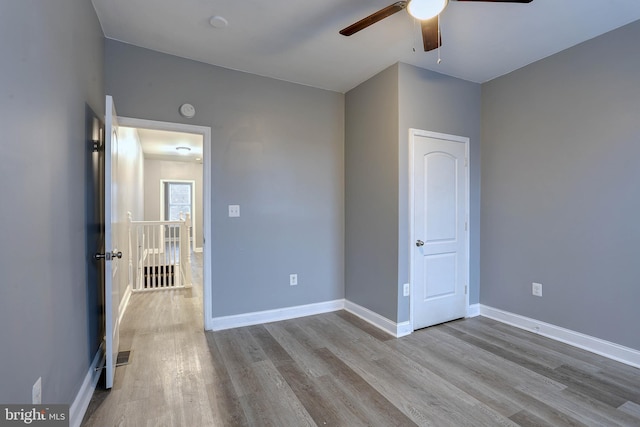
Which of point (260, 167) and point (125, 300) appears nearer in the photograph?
point (260, 167)

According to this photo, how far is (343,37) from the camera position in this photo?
2.58 metres

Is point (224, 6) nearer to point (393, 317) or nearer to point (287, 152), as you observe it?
point (287, 152)

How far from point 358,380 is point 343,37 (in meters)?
2.72

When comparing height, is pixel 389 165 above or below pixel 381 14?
below

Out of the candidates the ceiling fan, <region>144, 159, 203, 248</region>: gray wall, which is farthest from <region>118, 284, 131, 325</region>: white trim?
<region>144, 159, 203, 248</region>: gray wall

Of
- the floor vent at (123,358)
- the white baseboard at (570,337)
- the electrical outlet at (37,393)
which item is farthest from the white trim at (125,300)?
the white baseboard at (570,337)

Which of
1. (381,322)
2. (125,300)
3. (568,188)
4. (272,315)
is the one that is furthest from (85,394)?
(568,188)

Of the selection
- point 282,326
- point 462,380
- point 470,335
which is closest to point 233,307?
point 282,326

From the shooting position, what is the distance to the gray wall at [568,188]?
245cm

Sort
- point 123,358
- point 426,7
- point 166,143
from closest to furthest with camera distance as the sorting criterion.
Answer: point 426,7 < point 123,358 < point 166,143

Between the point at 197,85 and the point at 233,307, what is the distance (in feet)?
7.49

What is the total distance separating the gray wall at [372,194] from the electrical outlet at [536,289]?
140 centimetres

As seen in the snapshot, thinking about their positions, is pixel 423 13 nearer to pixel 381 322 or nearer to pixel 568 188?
pixel 568 188

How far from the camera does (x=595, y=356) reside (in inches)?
100
